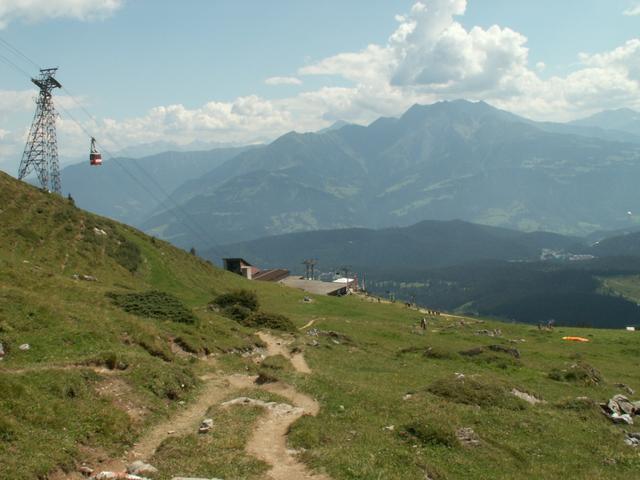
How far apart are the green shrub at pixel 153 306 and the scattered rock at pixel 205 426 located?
17.7 meters

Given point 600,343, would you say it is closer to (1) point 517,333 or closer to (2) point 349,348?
(1) point 517,333

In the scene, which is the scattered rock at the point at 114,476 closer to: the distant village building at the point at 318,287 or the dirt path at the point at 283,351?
the dirt path at the point at 283,351

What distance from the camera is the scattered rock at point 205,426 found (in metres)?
19.6

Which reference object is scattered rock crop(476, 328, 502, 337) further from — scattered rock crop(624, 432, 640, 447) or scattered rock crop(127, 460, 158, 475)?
scattered rock crop(127, 460, 158, 475)

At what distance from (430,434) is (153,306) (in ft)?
82.0

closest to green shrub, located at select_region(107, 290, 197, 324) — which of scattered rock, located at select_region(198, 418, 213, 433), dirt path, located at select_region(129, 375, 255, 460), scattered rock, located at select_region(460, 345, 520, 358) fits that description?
dirt path, located at select_region(129, 375, 255, 460)

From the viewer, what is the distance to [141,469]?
15.4 m

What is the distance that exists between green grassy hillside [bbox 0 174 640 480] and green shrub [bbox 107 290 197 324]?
0.14 m

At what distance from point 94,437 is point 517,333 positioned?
68.8 meters

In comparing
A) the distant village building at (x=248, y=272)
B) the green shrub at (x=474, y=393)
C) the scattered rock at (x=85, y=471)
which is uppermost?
the scattered rock at (x=85, y=471)

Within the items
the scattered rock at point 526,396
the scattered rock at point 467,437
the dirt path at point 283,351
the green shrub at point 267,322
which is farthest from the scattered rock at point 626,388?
the green shrub at point 267,322

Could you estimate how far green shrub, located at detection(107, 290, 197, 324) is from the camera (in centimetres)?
3706

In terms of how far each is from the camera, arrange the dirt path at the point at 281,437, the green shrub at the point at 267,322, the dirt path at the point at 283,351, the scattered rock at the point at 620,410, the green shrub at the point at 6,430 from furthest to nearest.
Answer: the green shrub at the point at 267,322 → the dirt path at the point at 283,351 → the scattered rock at the point at 620,410 → the dirt path at the point at 281,437 → the green shrub at the point at 6,430

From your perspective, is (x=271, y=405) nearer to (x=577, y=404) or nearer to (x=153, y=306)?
(x=577, y=404)
